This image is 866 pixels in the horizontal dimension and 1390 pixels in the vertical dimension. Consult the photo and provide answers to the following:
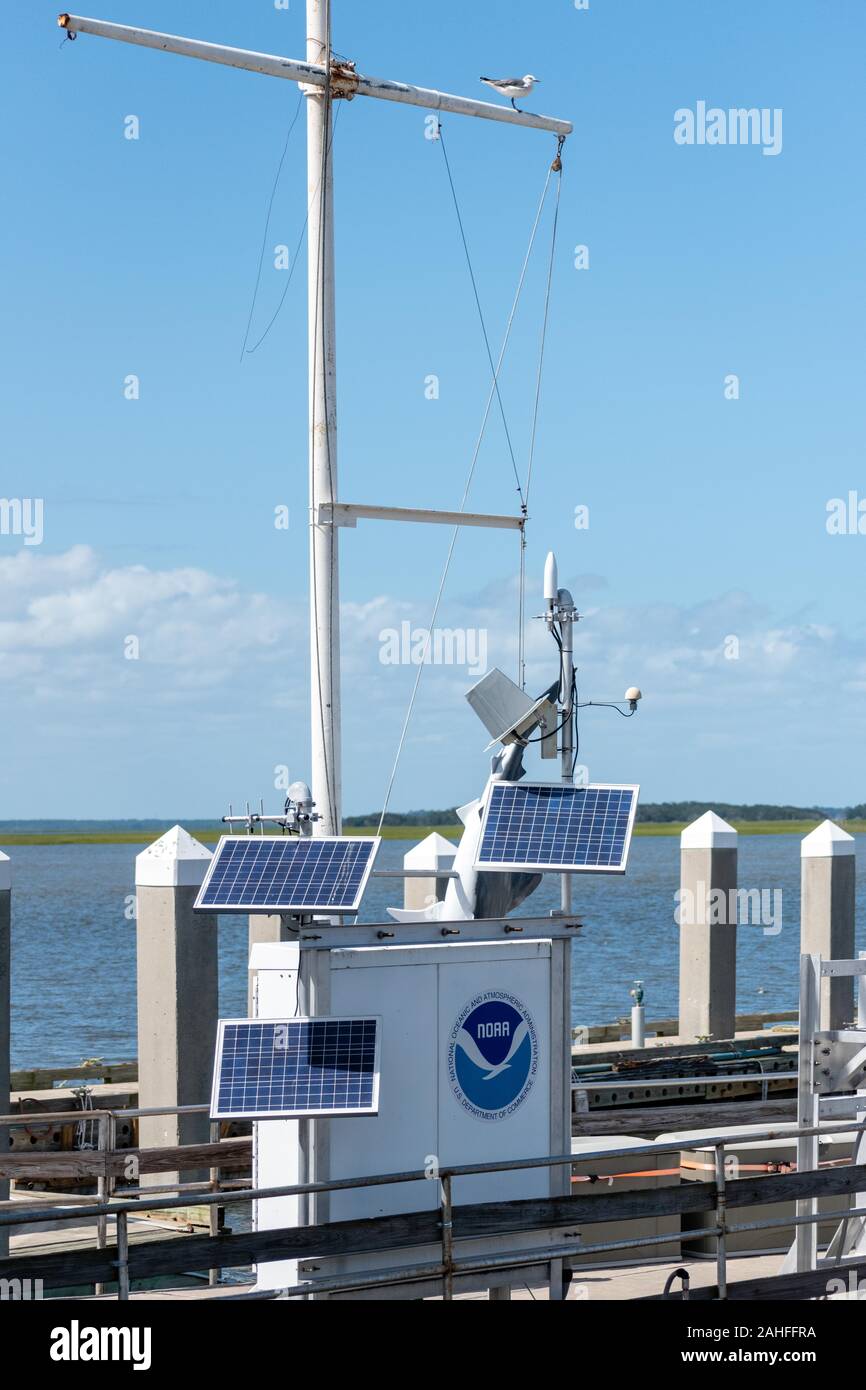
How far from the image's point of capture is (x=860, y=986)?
11.3m

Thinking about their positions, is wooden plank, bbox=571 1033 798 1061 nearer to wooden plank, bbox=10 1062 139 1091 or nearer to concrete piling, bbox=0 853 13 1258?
wooden plank, bbox=10 1062 139 1091

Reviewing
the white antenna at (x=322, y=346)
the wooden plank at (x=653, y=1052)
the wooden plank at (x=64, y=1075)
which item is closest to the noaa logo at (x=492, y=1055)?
the white antenna at (x=322, y=346)

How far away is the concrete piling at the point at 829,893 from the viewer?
920 inches

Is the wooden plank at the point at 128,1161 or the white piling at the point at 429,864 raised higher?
the white piling at the point at 429,864

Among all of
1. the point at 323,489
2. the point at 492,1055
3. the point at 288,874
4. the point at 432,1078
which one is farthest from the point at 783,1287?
the point at 323,489

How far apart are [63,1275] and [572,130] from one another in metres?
8.84

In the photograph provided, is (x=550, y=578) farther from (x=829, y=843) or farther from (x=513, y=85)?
(x=829, y=843)

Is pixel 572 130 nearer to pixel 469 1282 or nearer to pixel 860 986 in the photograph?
pixel 860 986

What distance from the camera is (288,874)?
9.84 metres

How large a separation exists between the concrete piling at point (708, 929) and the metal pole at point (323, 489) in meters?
11.8

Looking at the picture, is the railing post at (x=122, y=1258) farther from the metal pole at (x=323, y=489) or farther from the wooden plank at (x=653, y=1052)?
the wooden plank at (x=653, y=1052)

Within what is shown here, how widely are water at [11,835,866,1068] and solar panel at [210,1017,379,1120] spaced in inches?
574

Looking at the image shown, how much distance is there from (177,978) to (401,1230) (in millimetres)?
7005
